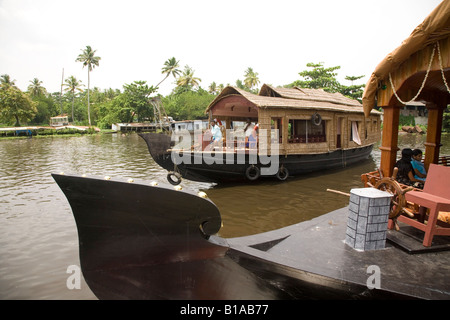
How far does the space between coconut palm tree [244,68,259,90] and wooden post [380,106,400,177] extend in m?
60.1

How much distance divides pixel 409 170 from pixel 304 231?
2.71 meters

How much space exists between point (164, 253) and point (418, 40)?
12.1 ft

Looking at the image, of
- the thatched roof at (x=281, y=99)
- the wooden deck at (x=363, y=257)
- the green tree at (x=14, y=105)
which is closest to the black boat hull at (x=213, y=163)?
the thatched roof at (x=281, y=99)

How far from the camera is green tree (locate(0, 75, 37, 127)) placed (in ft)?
130

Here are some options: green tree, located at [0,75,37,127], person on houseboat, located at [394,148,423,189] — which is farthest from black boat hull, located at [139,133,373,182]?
green tree, located at [0,75,37,127]

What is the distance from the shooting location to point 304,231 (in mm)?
3498

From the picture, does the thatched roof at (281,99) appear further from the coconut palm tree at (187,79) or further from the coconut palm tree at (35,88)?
the coconut palm tree at (35,88)

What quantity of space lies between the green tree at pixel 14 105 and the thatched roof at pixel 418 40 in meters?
49.2

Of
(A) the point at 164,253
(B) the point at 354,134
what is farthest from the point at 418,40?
(B) the point at 354,134

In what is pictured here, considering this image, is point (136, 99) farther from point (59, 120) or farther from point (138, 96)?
point (59, 120)

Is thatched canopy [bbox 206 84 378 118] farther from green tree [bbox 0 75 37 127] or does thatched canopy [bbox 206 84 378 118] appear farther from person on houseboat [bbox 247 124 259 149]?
green tree [bbox 0 75 37 127]
